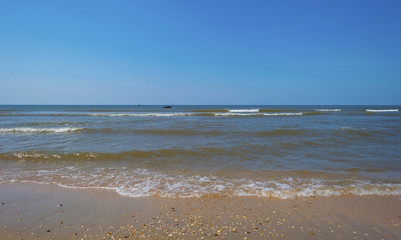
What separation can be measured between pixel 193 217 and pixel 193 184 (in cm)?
174

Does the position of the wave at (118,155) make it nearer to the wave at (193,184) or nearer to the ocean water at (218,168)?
the ocean water at (218,168)

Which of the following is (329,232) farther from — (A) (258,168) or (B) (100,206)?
(B) (100,206)

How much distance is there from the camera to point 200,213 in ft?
12.4

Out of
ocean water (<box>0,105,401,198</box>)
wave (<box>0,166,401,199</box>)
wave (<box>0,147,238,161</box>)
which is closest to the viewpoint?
wave (<box>0,166,401,199</box>)

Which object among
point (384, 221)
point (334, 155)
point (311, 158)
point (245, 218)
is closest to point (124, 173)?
point (245, 218)

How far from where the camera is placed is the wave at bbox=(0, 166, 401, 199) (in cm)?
473

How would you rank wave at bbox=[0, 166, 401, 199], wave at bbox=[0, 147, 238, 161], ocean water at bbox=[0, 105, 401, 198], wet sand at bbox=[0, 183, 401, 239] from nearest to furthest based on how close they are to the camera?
wet sand at bbox=[0, 183, 401, 239]
wave at bbox=[0, 166, 401, 199]
ocean water at bbox=[0, 105, 401, 198]
wave at bbox=[0, 147, 238, 161]

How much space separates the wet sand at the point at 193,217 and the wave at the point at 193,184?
305 millimetres

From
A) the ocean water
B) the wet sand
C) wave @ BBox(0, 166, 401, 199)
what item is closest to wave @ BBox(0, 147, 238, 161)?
the ocean water

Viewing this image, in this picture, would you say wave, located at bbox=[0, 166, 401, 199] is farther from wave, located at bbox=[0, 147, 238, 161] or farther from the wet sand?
wave, located at bbox=[0, 147, 238, 161]

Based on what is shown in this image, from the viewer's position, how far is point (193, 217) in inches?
143

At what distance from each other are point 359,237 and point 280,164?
4034 millimetres

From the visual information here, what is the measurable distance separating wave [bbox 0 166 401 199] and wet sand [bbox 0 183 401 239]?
0.31 metres

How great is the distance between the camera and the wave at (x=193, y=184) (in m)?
4.73
